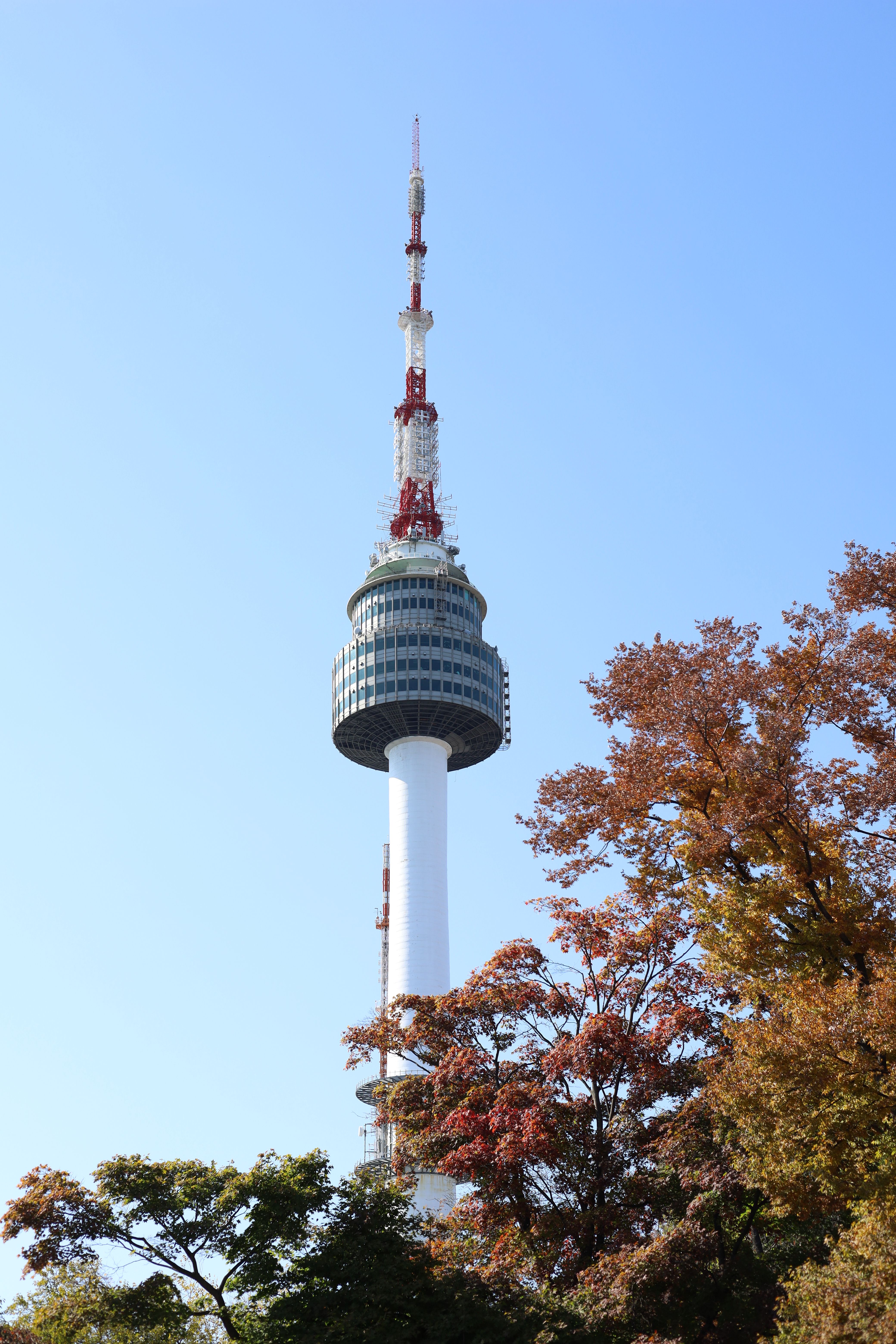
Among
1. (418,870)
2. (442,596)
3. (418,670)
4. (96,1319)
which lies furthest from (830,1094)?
(442,596)

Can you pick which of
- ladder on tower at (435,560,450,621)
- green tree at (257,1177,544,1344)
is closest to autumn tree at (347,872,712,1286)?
green tree at (257,1177,544,1344)

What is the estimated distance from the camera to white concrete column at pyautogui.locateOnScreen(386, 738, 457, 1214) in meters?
99.3

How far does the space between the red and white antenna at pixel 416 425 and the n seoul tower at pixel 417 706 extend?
0.76 ft

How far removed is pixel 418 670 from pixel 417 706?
9.46 feet

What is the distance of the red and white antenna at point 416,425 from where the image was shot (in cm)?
11681

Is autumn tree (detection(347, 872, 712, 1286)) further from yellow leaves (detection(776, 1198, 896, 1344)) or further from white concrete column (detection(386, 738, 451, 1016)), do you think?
white concrete column (detection(386, 738, 451, 1016))

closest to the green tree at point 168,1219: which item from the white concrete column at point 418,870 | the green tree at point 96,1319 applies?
the green tree at point 96,1319

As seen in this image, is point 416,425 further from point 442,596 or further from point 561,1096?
point 561,1096

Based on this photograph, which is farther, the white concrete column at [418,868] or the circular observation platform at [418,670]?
the circular observation platform at [418,670]

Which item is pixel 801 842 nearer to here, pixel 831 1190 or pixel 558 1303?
pixel 831 1190

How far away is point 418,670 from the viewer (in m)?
105

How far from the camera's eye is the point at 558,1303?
81.1 ft

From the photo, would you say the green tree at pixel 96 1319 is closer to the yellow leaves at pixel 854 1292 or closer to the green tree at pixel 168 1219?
the green tree at pixel 168 1219

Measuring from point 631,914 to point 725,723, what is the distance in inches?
246
